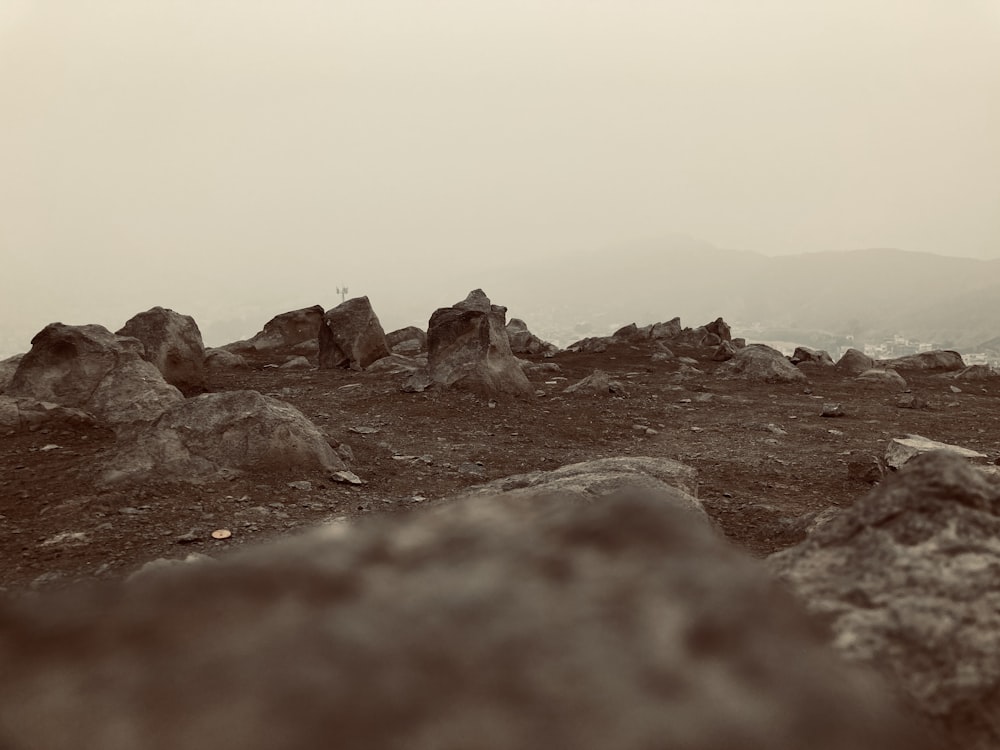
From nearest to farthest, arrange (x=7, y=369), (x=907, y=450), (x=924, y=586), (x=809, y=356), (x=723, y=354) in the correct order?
1. (x=924, y=586)
2. (x=907, y=450)
3. (x=7, y=369)
4. (x=723, y=354)
5. (x=809, y=356)

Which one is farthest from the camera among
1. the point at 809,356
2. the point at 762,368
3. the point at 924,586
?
the point at 809,356

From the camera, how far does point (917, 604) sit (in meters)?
1.58

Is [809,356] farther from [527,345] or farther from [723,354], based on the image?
[527,345]

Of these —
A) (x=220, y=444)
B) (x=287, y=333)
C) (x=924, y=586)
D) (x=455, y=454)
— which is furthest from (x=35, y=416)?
(x=287, y=333)

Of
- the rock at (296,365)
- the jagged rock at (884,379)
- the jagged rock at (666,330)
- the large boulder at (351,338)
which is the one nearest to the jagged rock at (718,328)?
the jagged rock at (666,330)

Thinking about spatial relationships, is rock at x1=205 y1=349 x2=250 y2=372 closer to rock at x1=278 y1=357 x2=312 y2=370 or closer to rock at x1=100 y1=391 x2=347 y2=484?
rock at x1=278 y1=357 x2=312 y2=370

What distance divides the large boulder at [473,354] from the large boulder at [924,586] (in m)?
9.88

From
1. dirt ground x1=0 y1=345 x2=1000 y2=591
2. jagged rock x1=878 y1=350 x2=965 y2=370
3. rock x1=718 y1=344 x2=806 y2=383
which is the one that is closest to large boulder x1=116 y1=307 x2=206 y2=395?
dirt ground x1=0 y1=345 x2=1000 y2=591

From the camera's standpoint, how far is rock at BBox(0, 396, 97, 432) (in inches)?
313

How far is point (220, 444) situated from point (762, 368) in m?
14.0

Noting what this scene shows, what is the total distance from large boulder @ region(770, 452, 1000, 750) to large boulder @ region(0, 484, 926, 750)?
17 cm

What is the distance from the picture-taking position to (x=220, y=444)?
6758 mm

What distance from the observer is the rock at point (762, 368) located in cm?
1612

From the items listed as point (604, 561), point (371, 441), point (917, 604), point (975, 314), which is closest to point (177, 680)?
point (604, 561)
